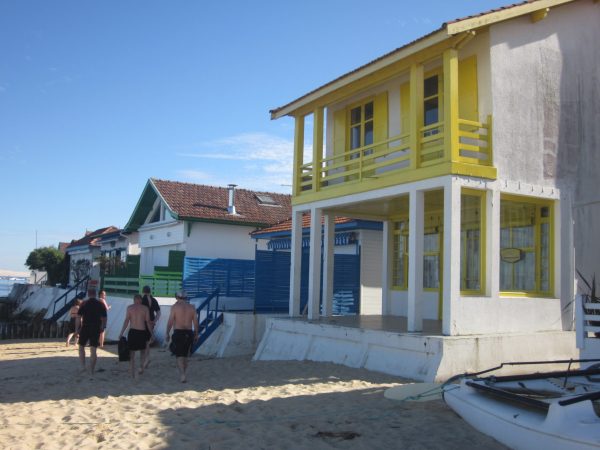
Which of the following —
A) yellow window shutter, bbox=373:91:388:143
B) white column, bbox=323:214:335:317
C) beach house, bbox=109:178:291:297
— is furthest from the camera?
beach house, bbox=109:178:291:297

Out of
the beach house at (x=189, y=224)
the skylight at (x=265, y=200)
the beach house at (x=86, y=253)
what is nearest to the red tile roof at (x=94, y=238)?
the beach house at (x=86, y=253)

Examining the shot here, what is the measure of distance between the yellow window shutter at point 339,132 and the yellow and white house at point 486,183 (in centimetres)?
103

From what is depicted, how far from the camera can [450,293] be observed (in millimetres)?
10375

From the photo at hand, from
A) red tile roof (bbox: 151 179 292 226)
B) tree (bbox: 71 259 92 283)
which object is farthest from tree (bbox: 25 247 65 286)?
red tile roof (bbox: 151 179 292 226)

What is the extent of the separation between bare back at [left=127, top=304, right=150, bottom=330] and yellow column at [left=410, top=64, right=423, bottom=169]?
550cm

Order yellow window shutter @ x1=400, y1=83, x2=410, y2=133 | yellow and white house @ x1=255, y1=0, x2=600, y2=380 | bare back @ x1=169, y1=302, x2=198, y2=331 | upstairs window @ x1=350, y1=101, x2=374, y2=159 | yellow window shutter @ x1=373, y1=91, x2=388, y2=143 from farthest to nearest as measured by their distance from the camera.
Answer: upstairs window @ x1=350, y1=101, x2=374, y2=159
yellow window shutter @ x1=373, y1=91, x2=388, y2=143
yellow window shutter @ x1=400, y1=83, x2=410, y2=133
yellow and white house @ x1=255, y1=0, x2=600, y2=380
bare back @ x1=169, y1=302, x2=198, y2=331

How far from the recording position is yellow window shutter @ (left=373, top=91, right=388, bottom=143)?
552 inches

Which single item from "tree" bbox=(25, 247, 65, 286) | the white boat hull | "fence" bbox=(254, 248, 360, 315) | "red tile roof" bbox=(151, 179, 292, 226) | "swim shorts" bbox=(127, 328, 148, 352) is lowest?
the white boat hull

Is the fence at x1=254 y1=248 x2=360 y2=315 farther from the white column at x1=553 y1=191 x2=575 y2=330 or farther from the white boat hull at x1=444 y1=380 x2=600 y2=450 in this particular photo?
the white boat hull at x1=444 y1=380 x2=600 y2=450

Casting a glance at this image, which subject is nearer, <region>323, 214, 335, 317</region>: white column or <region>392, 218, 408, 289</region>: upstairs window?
<region>323, 214, 335, 317</region>: white column

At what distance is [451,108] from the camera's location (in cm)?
1071

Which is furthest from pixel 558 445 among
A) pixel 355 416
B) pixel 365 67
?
pixel 365 67

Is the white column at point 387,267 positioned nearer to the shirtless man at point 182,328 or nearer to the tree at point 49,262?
the shirtless man at point 182,328

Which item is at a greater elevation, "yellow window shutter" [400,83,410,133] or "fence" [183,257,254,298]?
"yellow window shutter" [400,83,410,133]
